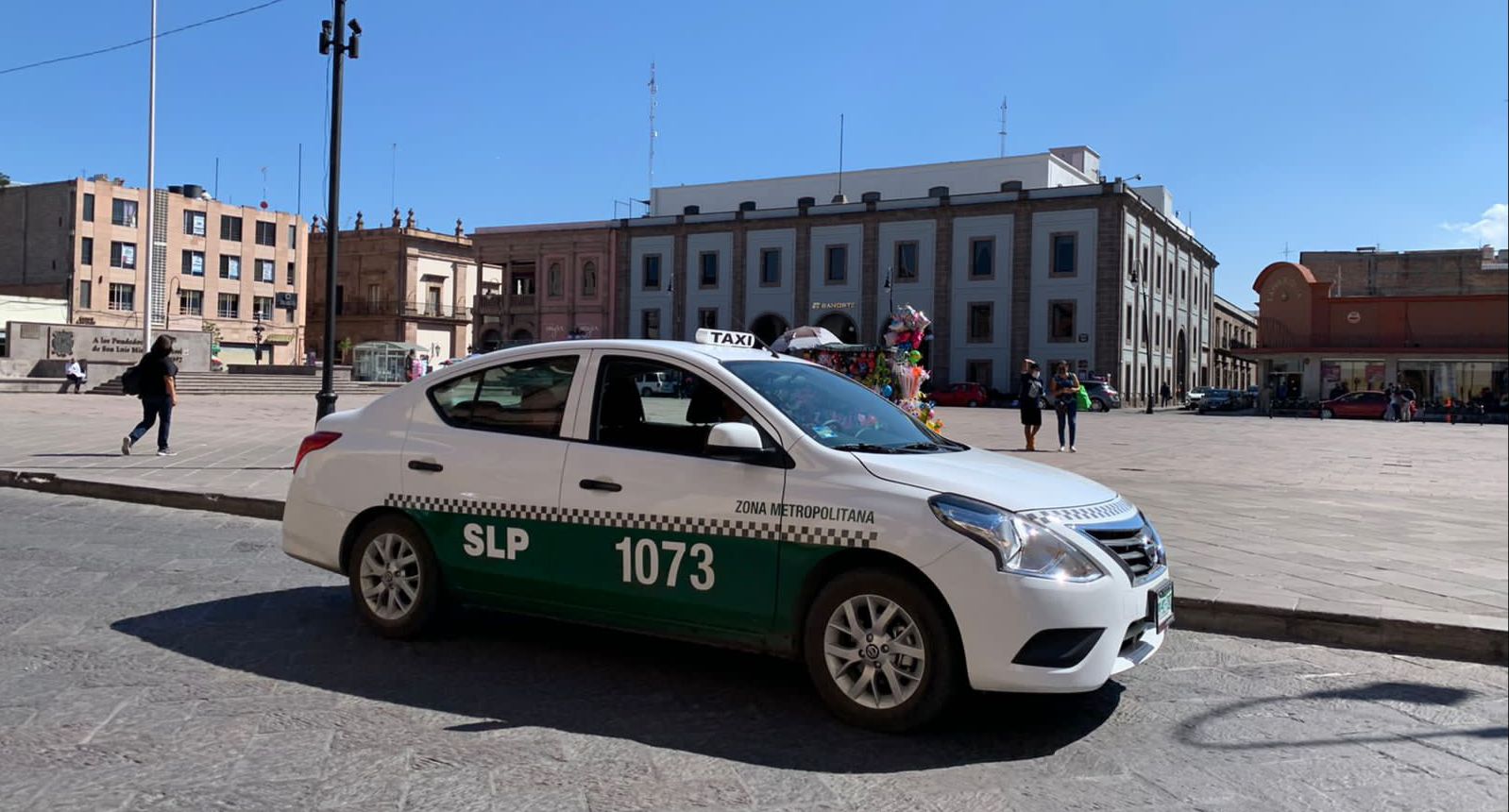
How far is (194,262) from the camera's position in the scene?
73062 millimetres

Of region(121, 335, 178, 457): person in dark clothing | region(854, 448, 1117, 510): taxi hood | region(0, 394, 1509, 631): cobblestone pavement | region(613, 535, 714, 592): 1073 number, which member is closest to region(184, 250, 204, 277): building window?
region(0, 394, 1509, 631): cobblestone pavement

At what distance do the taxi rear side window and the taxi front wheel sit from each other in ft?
2.00

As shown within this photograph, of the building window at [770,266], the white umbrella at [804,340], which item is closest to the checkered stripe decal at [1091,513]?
the white umbrella at [804,340]

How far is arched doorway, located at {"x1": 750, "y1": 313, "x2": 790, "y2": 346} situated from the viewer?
200ft

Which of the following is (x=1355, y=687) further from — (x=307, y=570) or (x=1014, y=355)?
(x=1014, y=355)

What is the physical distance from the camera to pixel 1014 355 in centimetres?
5472

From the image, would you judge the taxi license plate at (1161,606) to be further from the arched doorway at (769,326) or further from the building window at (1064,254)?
the arched doorway at (769,326)

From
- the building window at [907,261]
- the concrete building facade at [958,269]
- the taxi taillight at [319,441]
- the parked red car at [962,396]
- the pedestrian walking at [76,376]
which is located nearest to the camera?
the taxi taillight at [319,441]

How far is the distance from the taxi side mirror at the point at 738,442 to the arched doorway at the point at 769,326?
56.2 metres

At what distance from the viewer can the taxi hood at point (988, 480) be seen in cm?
418

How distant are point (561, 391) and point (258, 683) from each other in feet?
5.97

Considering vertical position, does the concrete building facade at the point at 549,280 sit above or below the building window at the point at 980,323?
above

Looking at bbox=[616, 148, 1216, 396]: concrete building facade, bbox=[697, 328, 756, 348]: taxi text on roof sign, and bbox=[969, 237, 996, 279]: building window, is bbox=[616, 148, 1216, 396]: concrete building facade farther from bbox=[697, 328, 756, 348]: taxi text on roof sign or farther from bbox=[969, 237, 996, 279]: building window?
bbox=[697, 328, 756, 348]: taxi text on roof sign

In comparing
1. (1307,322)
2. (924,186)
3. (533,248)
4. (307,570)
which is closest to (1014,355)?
(924,186)
